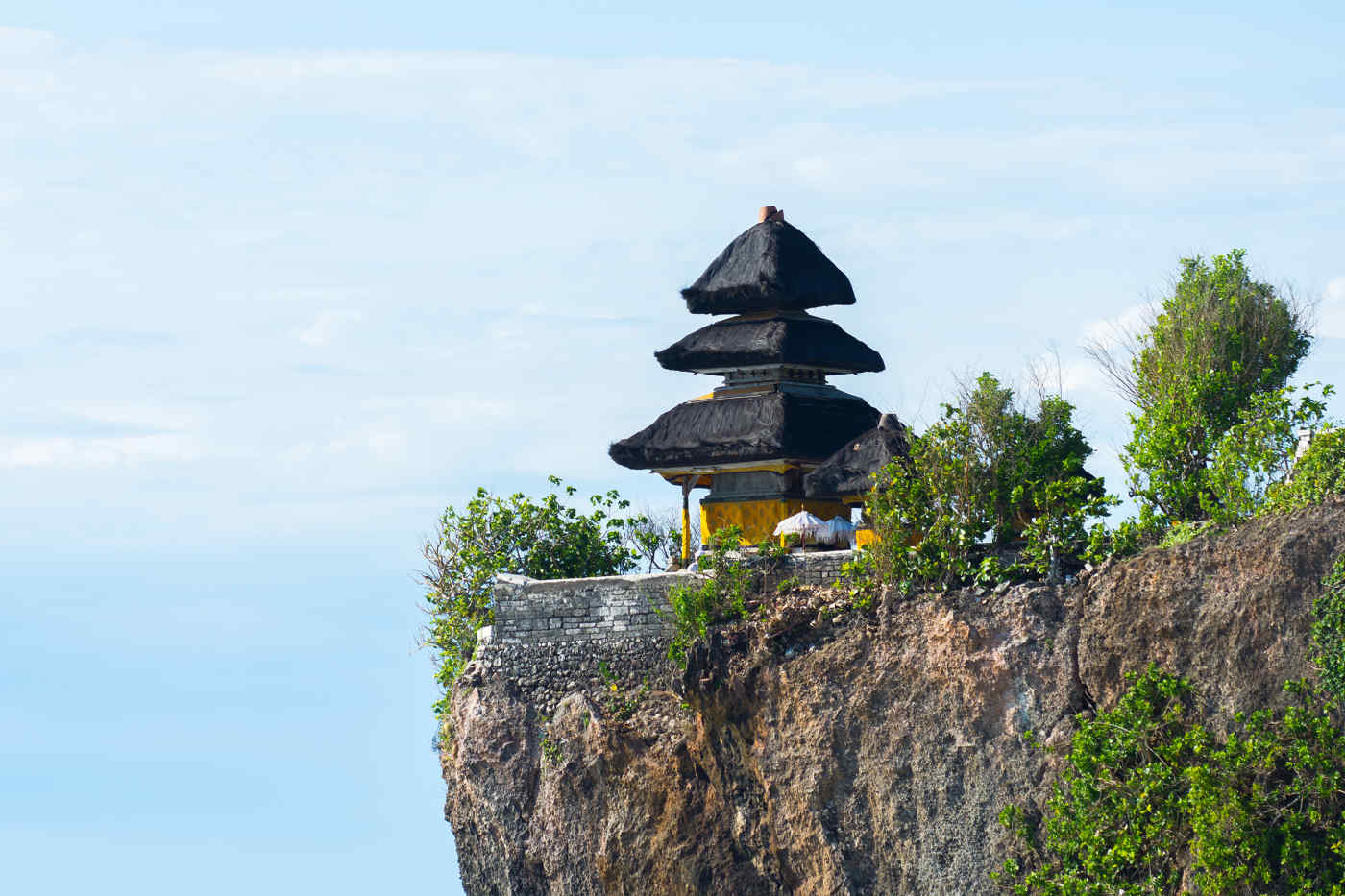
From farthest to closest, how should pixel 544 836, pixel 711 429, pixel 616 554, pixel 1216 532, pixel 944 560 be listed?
pixel 616 554 → pixel 711 429 → pixel 544 836 → pixel 944 560 → pixel 1216 532

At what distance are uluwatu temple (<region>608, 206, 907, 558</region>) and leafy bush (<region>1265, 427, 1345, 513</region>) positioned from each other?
25.7 ft

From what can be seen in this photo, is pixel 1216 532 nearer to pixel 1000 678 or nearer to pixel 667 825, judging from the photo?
pixel 1000 678

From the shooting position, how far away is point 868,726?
26984mm

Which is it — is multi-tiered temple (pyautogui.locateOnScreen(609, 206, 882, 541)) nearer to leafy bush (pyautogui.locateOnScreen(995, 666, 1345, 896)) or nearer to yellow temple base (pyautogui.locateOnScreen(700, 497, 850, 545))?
yellow temple base (pyautogui.locateOnScreen(700, 497, 850, 545))

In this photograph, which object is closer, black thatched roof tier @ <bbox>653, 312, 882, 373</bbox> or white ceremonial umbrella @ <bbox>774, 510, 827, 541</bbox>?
white ceremonial umbrella @ <bbox>774, 510, 827, 541</bbox>

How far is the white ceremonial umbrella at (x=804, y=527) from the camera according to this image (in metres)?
30.3

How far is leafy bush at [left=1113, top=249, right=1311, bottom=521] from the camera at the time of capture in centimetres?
2783

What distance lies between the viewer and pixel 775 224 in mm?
34531

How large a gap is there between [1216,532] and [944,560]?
377cm

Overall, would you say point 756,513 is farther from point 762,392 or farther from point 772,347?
point 772,347

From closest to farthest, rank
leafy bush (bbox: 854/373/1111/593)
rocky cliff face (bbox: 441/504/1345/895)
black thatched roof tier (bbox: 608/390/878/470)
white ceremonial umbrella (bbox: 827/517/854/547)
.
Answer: rocky cliff face (bbox: 441/504/1345/895) < leafy bush (bbox: 854/373/1111/593) < white ceremonial umbrella (bbox: 827/517/854/547) < black thatched roof tier (bbox: 608/390/878/470)

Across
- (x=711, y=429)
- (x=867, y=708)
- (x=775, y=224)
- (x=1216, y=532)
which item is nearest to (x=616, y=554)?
(x=711, y=429)

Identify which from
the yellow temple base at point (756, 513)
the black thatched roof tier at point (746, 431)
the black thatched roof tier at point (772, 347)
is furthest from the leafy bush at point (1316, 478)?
the black thatched roof tier at point (772, 347)

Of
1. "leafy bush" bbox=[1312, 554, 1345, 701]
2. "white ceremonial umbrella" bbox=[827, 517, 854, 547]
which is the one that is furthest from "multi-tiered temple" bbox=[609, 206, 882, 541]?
"leafy bush" bbox=[1312, 554, 1345, 701]
